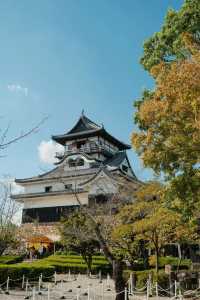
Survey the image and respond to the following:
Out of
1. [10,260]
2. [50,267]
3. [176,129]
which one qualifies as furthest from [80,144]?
[176,129]

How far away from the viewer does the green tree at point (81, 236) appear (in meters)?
25.6

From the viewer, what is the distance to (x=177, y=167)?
11.5 m

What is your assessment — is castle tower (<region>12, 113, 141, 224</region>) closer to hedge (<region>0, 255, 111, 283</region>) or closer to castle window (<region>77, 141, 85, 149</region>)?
castle window (<region>77, 141, 85, 149</region>)

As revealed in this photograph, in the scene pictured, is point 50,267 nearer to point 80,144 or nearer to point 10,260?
point 10,260

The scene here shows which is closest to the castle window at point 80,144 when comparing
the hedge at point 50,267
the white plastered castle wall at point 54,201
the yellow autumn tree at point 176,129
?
the white plastered castle wall at point 54,201

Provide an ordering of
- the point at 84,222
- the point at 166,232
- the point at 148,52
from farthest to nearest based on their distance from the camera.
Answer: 1. the point at 84,222
2. the point at 166,232
3. the point at 148,52

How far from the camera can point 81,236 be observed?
1007 inches

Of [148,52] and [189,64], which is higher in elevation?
[148,52]

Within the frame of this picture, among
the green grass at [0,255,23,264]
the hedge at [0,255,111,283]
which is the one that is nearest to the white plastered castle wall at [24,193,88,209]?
the hedge at [0,255,111,283]

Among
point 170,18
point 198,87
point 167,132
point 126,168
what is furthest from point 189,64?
point 126,168

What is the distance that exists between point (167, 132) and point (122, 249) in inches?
573

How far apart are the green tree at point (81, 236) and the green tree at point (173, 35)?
45.8ft

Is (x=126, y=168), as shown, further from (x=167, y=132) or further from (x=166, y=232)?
(x=167, y=132)

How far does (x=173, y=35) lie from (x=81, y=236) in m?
16.4
